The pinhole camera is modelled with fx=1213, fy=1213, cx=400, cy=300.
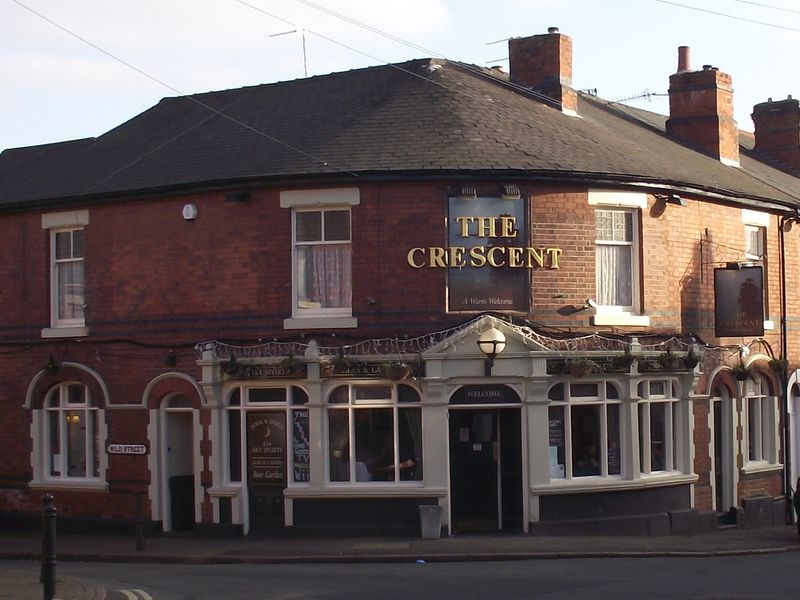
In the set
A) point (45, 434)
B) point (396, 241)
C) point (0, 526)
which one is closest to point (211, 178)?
point (396, 241)

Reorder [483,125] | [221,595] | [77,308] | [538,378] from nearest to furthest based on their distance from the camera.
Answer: [221,595] → [538,378] → [483,125] → [77,308]

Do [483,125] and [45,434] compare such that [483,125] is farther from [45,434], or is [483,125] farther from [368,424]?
[45,434]

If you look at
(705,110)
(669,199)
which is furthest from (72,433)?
(705,110)

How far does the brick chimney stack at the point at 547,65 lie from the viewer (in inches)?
992

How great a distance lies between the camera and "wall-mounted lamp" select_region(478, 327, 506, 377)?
803 inches

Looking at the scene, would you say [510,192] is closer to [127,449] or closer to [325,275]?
[325,275]

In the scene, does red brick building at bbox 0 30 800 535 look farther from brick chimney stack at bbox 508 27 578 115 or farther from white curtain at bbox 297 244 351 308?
brick chimney stack at bbox 508 27 578 115

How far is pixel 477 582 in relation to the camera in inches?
611

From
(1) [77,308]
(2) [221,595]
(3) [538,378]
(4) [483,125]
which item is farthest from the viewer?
(1) [77,308]

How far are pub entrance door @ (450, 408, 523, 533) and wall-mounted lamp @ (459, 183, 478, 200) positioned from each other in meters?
3.69

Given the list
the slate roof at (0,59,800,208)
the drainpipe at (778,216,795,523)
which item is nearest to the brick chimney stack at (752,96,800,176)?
the slate roof at (0,59,800,208)

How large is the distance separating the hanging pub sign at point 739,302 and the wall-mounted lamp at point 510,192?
5070 mm

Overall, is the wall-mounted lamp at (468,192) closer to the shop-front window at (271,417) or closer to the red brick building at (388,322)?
the red brick building at (388,322)

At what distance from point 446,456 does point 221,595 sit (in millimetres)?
6716
